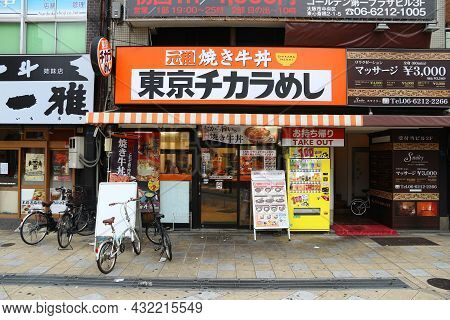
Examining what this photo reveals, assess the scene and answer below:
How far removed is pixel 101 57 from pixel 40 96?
2.54m

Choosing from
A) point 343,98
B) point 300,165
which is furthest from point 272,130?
point 343,98

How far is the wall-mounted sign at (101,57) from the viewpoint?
28.8ft

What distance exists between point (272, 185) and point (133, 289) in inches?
187

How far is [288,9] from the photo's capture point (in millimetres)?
9844

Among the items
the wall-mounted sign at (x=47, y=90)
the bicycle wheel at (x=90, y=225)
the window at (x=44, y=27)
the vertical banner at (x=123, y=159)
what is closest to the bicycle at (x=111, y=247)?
the vertical banner at (x=123, y=159)

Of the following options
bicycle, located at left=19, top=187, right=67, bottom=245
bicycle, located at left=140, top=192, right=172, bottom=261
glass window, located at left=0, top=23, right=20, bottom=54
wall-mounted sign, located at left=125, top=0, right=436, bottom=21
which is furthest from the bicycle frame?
glass window, located at left=0, top=23, right=20, bottom=54

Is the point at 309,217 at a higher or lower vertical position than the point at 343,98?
lower

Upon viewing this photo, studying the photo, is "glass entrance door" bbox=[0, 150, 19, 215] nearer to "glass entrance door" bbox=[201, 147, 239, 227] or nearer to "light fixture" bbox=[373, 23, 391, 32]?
"glass entrance door" bbox=[201, 147, 239, 227]

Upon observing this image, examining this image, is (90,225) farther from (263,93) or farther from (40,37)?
(263,93)

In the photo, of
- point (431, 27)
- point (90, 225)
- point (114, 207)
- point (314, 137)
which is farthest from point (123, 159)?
point (431, 27)

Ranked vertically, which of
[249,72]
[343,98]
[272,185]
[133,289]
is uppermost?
[249,72]

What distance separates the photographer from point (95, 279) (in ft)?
21.5

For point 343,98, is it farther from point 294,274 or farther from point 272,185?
point 294,274

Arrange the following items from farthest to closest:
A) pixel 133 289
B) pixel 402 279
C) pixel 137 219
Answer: pixel 137 219
pixel 402 279
pixel 133 289
